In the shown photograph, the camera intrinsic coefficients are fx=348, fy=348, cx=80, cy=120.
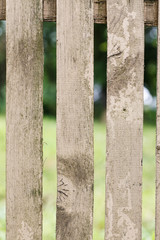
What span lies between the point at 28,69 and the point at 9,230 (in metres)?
0.75

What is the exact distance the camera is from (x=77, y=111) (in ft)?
5.11

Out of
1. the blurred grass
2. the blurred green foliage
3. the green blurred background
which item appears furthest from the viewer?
the blurred green foliage

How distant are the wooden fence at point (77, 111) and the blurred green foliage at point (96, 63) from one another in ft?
30.4

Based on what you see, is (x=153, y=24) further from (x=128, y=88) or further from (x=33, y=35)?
(x=33, y=35)

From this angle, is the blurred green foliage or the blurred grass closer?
the blurred grass

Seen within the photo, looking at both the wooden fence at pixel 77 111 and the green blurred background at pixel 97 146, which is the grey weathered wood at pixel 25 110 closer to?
the wooden fence at pixel 77 111

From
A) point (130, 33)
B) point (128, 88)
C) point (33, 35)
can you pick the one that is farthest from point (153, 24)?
point (33, 35)

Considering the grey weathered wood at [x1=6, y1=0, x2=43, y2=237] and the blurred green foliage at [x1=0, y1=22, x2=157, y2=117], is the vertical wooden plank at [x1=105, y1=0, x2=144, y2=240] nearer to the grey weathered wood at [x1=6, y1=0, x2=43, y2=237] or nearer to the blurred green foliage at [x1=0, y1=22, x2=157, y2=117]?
the grey weathered wood at [x1=6, y1=0, x2=43, y2=237]

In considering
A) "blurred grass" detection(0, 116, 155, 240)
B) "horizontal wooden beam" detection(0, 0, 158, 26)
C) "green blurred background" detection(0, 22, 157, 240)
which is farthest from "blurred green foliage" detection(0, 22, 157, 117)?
"horizontal wooden beam" detection(0, 0, 158, 26)

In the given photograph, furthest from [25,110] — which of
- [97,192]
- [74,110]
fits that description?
[97,192]

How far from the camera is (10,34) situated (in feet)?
5.24

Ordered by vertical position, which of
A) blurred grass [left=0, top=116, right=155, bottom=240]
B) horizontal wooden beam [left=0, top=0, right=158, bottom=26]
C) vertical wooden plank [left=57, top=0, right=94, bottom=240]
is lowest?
blurred grass [left=0, top=116, right=155, bottom=240]

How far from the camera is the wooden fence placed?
1556mm

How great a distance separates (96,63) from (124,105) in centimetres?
1019
